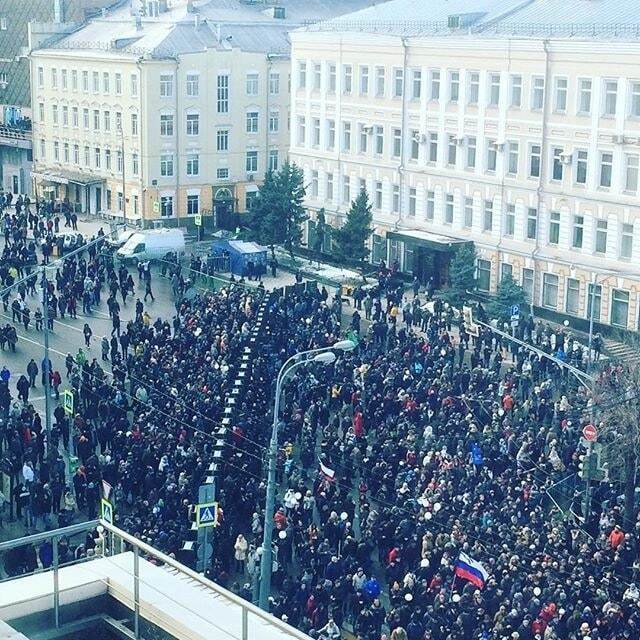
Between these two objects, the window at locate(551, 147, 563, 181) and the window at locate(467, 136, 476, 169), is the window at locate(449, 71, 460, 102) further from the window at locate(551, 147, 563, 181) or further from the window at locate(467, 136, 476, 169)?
the window at locate(551, 147, 563, 181)

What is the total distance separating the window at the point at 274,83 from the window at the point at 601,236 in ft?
91.1

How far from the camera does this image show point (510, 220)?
53.1 meters

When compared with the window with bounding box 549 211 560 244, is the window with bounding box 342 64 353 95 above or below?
above

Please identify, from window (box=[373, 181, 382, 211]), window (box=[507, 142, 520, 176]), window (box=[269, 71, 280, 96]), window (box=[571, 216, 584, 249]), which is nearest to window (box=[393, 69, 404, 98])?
window (box=[373, 181, 382, 211])

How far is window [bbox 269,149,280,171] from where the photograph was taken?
73.5 meters

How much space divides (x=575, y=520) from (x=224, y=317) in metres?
17.2

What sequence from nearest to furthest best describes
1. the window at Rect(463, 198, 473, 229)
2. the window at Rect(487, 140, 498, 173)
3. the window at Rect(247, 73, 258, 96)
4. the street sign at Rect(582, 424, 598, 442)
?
the street sign at Rect(582, 424, 598, 442) → the window at Rect(487, 140, 498, 173) → the window at Rect(463, 198, 473, 229) → the window at Rect(247, 73, 258, 96)

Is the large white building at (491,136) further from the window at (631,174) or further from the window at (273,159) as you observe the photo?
the window at (273,159)

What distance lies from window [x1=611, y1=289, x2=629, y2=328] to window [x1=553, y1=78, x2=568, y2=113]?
714 centimetres

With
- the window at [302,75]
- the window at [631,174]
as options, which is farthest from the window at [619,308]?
the window at [302,75]

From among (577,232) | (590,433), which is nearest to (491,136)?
(577,232)

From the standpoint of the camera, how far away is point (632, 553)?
2520 centimetres

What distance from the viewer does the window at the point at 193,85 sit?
69062 millimetres

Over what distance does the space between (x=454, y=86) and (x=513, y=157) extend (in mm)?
4414
